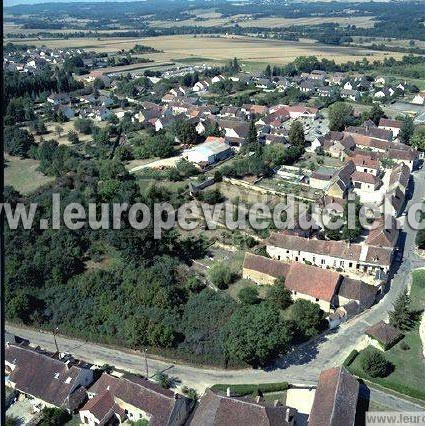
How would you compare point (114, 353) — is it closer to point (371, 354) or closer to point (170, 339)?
point (170, 339)

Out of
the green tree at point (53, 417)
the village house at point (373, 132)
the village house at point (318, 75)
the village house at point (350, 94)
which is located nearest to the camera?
the green tree at point (53, 417)

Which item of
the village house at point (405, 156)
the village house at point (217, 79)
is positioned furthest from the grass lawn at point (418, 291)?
the village house at point (217, 79)

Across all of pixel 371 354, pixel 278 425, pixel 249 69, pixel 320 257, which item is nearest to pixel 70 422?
pixel 278 425

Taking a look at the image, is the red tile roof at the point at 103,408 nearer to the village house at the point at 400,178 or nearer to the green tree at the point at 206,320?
the green tree at the point at 206,320

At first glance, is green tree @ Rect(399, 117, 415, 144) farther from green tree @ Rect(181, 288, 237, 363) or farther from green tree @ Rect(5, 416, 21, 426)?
green tree @ Rect(5, 416, 21, 426)

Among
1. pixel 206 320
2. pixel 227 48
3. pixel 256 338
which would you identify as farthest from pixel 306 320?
pixel 227 48

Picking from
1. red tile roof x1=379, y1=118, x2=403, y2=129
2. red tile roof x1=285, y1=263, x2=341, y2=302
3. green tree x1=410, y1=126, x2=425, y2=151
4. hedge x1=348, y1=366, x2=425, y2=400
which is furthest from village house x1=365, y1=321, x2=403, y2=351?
red tile roof x1=379, y1=118, x2=403, y2=129
